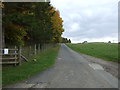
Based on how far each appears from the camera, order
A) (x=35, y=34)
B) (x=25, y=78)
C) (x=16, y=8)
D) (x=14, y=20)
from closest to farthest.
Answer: (x=25, y=78), (x=14, y=20), (x=16, y=8), (x=35, y=34)

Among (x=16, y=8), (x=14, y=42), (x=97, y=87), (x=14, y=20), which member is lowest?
(x=97, y=87)

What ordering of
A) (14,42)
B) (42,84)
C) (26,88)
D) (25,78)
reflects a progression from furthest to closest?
(14,42) < (25,78) < (42,84) < (26,88)

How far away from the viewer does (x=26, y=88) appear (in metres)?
7.79

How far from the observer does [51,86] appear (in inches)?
319

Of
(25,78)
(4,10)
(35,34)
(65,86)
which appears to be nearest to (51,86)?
(65,86)

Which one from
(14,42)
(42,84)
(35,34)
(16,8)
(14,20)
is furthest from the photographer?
(35,34)

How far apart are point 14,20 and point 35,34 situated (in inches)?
460

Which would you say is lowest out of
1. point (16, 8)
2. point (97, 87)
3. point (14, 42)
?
point (97, 87)

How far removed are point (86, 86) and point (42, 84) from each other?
5.88 ft

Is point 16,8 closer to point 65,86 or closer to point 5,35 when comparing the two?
point 5,35

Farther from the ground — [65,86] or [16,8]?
[16,8]

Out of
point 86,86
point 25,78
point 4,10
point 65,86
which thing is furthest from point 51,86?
point 4,10

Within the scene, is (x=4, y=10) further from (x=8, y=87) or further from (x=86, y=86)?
(x=86, y=86)

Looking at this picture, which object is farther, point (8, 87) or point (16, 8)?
point (16, 8)
